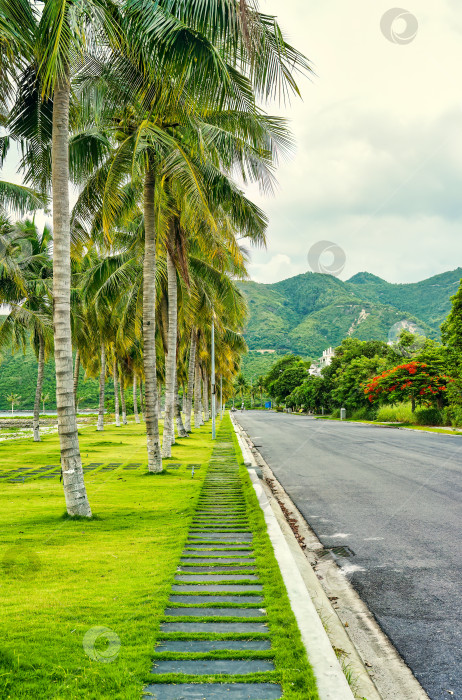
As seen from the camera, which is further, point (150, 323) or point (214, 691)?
point (150, 323)

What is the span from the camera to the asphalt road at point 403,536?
12.7 ft

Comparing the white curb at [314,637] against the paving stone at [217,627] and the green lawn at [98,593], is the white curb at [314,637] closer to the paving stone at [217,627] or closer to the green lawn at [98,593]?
the green lawn at [98,593]

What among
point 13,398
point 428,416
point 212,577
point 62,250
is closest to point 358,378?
point 428,416

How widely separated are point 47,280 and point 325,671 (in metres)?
22.6

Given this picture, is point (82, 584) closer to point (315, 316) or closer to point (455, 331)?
point (455, 331)

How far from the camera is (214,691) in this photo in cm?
294

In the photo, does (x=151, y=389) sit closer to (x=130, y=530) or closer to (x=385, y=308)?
(x=130, y=530)

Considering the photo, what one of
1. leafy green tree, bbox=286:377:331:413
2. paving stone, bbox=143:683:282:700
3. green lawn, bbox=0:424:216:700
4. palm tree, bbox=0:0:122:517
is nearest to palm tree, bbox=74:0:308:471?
palm tree, bbox=0:0:122:517

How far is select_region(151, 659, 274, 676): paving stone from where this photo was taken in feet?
10.3

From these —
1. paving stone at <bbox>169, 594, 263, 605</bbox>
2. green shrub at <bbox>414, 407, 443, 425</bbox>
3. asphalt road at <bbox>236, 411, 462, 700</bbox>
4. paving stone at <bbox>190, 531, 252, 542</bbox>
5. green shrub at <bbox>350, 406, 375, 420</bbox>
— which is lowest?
green shrub at <bbox>350, 406, 375, 420</bbox>

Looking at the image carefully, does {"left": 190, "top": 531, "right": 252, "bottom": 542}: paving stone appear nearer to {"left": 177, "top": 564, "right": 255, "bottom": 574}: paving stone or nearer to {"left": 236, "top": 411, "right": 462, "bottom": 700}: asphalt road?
{"left": 177, "top": 564, "right": 255, "bottom": 574}: paving stone

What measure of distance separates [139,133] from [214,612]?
327 inches

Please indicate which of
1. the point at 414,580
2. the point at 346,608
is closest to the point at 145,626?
the point at 346,608

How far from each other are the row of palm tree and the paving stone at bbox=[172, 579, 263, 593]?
11.1 ft
